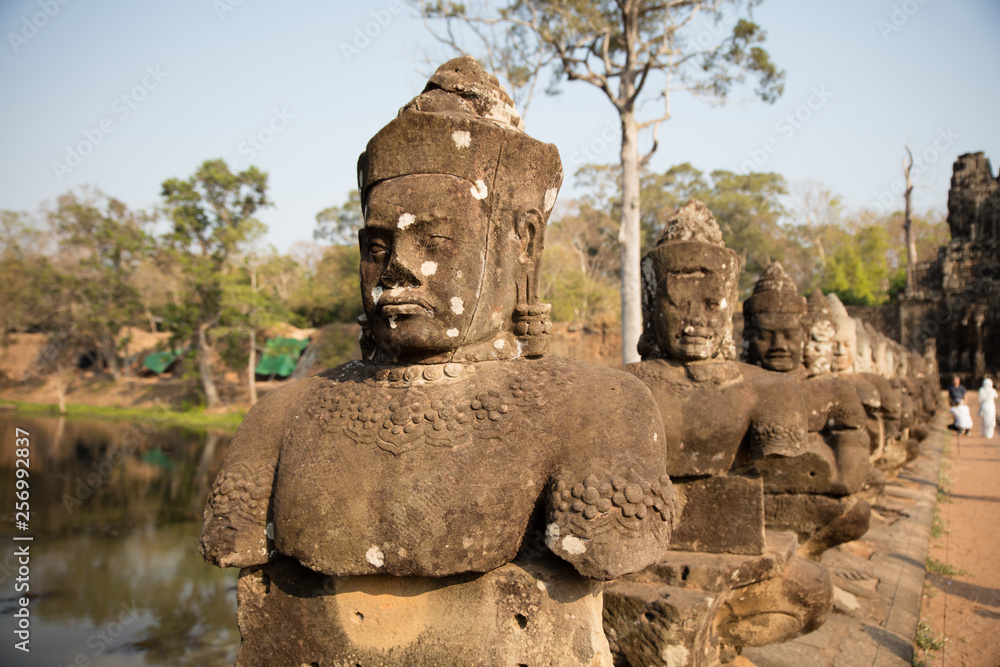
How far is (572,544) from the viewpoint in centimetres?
179

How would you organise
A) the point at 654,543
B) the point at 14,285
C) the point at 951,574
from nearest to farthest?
the point at 654,543 < the point at 951,574 < the point at 14,285

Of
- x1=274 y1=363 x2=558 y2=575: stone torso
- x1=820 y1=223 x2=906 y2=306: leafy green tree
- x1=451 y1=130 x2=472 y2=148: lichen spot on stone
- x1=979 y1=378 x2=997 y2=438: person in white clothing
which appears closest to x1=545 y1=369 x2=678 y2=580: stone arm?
x1=274 y1=363 x2=558 y2=575: stone torso

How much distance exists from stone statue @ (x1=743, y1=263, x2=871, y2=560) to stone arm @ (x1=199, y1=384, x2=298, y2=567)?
3605 mm

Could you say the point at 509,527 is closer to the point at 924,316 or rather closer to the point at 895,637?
the point at 895,637

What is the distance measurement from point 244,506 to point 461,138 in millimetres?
1302

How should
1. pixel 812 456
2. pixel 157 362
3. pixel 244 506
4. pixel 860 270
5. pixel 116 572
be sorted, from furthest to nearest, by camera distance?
pixel 860 270 → pixel 157 362 → pixel 116 572 → pixel 812 456 → pixel 244 506

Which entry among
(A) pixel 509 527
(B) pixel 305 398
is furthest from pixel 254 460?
(A) pixel 509 527

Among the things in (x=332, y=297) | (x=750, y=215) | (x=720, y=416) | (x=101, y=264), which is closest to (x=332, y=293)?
(x=332, y=297)

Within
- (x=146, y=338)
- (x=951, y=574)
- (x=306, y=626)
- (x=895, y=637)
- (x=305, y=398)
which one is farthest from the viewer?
(x=146, y=338)

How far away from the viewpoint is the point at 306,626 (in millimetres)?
2027

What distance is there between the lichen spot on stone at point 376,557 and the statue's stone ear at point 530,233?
1.01m

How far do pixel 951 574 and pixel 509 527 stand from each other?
19.7 feet

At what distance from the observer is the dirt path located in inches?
179

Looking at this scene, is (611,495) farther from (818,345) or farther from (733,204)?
(733,204)
